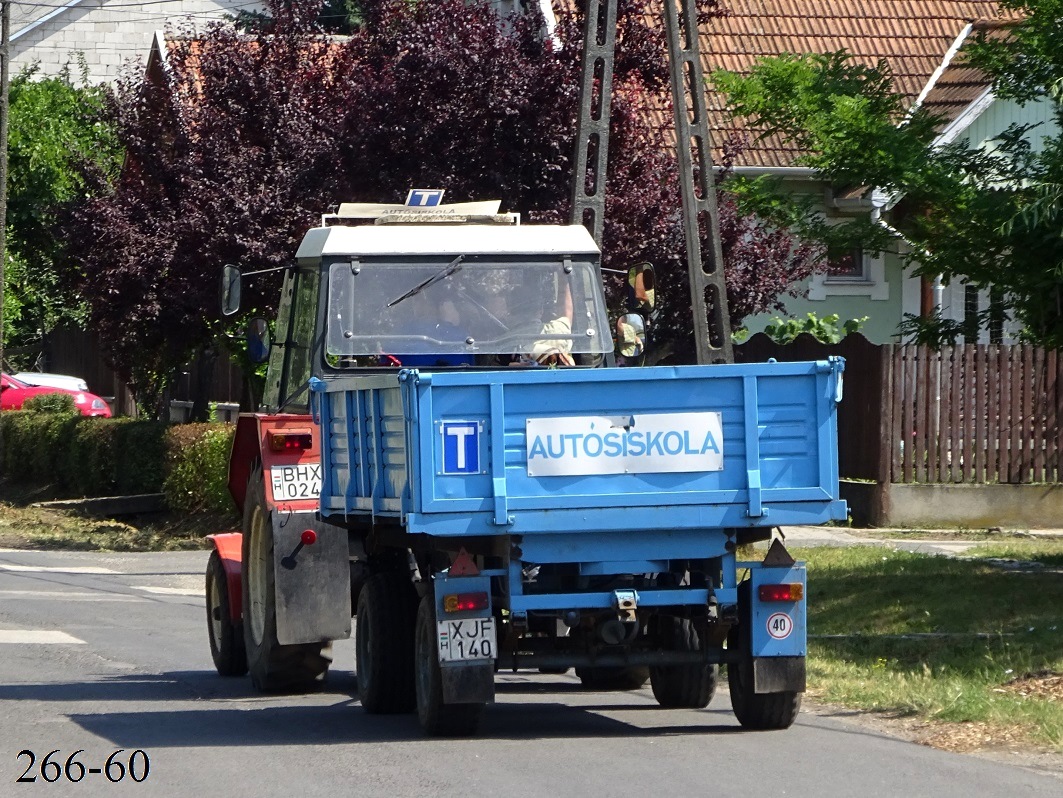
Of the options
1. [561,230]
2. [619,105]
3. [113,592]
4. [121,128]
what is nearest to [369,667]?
[561,230]

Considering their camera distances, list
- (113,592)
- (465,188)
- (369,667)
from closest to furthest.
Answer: (369,667) < (113,592) < (465,188)

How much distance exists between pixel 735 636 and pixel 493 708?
178 centimetres

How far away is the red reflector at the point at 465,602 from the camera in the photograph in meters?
7.97

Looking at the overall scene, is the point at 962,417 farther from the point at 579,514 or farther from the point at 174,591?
the point at 579,514

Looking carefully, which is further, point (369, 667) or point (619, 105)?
point (619, 105)

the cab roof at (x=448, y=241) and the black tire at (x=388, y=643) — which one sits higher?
the cab roof at (x=448, y=241)

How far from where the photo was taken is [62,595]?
53.2 feet

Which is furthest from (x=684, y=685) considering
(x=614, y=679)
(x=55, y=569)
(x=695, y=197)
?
(x=55, y=569)

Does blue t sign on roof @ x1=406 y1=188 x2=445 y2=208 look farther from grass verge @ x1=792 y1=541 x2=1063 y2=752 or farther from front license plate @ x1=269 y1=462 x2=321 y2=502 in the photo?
grass verge @ x1=792 y1=541 x2=1063 y2=752

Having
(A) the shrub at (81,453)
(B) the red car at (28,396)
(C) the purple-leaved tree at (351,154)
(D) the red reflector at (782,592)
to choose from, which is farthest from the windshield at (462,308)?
(B) the red car at (28,396)

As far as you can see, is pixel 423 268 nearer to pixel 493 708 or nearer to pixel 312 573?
pixel 312 573

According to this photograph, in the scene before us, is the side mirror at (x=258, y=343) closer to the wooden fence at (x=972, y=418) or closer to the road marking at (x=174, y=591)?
the road marking at (x=174, y=591)

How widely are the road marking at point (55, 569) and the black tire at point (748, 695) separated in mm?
11571

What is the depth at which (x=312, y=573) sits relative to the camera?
31.4 feet
